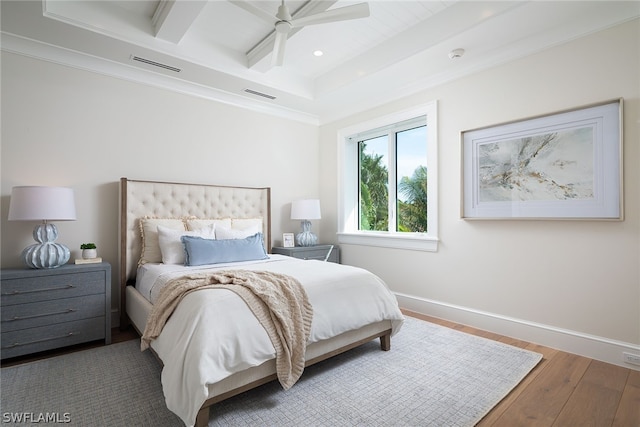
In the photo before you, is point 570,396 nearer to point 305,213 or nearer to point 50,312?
point 305,213

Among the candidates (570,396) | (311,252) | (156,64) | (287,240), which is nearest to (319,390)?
(570,396)

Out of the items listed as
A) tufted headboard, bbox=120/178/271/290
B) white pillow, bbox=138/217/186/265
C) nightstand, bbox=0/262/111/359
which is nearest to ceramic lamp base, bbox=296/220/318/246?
tufted headboard, bbox=120/178/271/290

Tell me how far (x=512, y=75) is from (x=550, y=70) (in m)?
0.29

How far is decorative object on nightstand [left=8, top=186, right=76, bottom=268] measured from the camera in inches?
97.9

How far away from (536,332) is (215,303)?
266cm

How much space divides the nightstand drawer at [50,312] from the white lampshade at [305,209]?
2.32 meters

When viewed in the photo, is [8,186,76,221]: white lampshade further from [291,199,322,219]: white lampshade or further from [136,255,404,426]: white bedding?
[291,199,322,219]: white lampshade

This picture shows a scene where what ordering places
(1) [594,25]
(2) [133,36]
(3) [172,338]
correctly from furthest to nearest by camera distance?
(2) [133,36], (1) [594,25], (3) [172,338]

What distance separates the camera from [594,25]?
241 cm

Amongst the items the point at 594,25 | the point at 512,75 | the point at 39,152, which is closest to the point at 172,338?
the point at 39,152

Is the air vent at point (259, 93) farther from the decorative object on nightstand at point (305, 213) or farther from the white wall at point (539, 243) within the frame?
the white wall at point (539, 243)

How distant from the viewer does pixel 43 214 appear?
2.51m

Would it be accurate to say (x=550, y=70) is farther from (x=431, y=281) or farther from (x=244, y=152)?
(x=244, y=152)

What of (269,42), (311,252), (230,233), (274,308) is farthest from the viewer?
(311,252)
